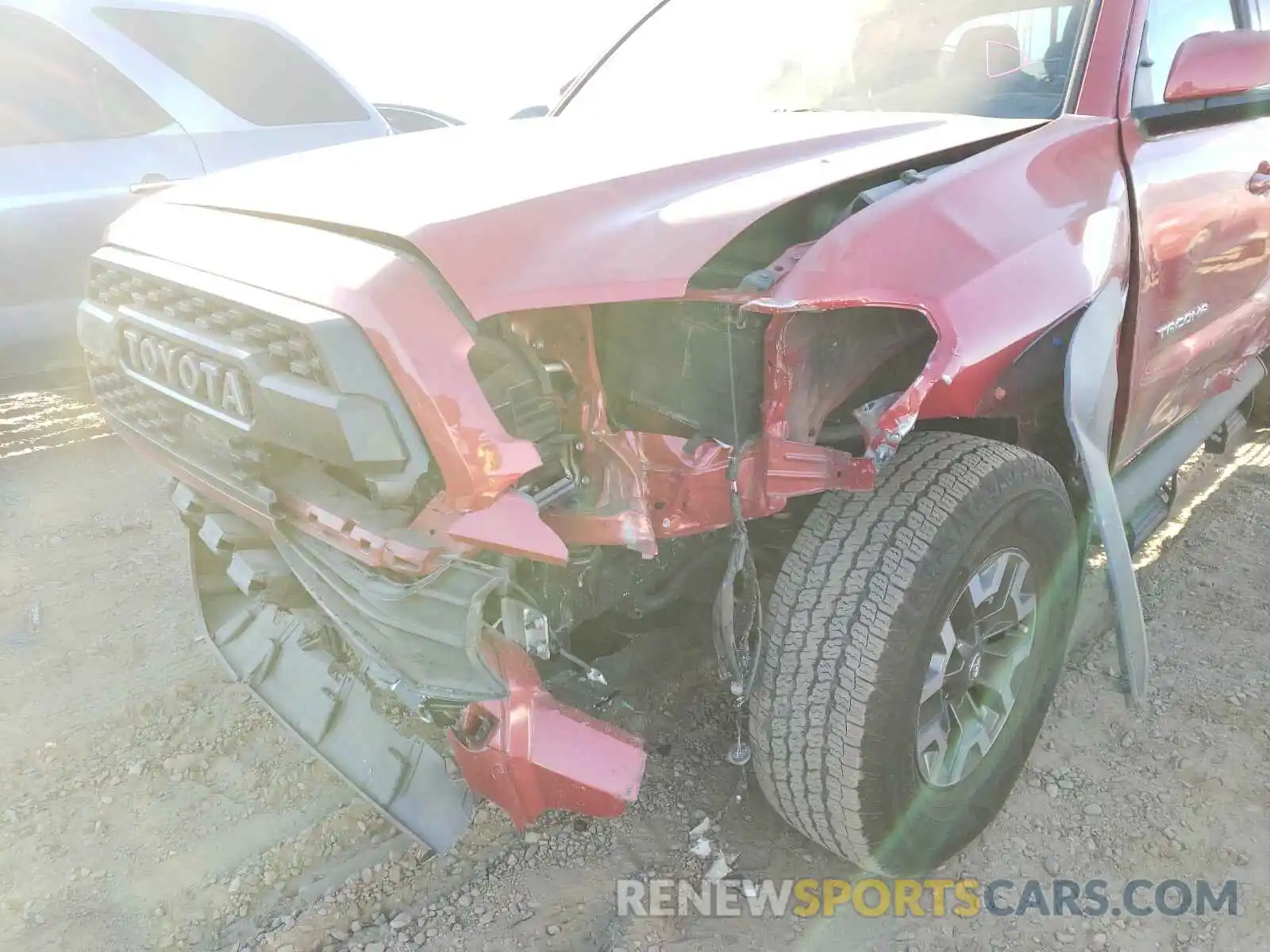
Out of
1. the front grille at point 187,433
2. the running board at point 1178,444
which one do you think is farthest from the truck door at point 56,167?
the running board at point 1178,444

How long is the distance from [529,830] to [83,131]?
3.69 m

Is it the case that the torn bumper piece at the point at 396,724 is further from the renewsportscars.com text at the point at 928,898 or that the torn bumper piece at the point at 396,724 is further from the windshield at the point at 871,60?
the windshield at the point at 871,60

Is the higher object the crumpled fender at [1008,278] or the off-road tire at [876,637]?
the crumpled fender at [1008,278]

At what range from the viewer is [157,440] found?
2.11m

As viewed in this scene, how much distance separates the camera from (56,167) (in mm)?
3953

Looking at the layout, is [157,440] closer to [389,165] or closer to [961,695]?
[389,165]

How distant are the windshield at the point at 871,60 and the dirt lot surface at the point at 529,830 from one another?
4.94 feet

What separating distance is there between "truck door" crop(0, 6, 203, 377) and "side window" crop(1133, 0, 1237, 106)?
12.4 feet

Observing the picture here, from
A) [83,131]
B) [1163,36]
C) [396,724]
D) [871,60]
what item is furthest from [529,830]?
[83,131]

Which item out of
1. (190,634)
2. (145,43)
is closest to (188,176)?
(145,43)

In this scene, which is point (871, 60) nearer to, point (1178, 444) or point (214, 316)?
point (1178, 444)

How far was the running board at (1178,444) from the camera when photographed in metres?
2.82

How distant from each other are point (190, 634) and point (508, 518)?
2067 millimetres

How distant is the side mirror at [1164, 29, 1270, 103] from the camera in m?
2.29
